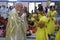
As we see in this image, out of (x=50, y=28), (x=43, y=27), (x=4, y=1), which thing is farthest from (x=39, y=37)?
(x=4, y=1)

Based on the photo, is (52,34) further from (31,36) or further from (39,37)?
(39,37)

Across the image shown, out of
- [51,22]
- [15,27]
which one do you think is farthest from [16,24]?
[51,22]

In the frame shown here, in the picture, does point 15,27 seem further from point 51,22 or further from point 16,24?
point 51,22

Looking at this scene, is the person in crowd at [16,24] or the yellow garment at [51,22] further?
the yellow garment at [51,22]

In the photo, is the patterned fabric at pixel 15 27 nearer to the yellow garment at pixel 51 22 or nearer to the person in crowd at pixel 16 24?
the person in crowd at pixel 16 24

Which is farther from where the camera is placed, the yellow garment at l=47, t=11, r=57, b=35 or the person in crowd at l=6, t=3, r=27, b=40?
the yellow garment at l=47, t=11, r=57, b=35

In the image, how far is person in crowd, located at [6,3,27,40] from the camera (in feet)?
14.6

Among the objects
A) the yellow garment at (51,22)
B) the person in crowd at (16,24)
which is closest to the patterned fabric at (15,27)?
the person in crowd at (16,24)

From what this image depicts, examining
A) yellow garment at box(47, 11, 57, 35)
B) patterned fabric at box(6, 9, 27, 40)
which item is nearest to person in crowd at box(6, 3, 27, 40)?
patterned fabric at box(6, 9, 27, 40)

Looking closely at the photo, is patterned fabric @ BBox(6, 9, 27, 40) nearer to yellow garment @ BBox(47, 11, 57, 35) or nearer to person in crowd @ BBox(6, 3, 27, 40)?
person in crowd @ BBox(6, 3, 27, 40)

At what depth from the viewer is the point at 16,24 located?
447cm

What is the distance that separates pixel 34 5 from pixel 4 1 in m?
1.61

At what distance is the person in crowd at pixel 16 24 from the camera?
4.44 meters

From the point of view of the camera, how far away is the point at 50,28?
7.95 metres
